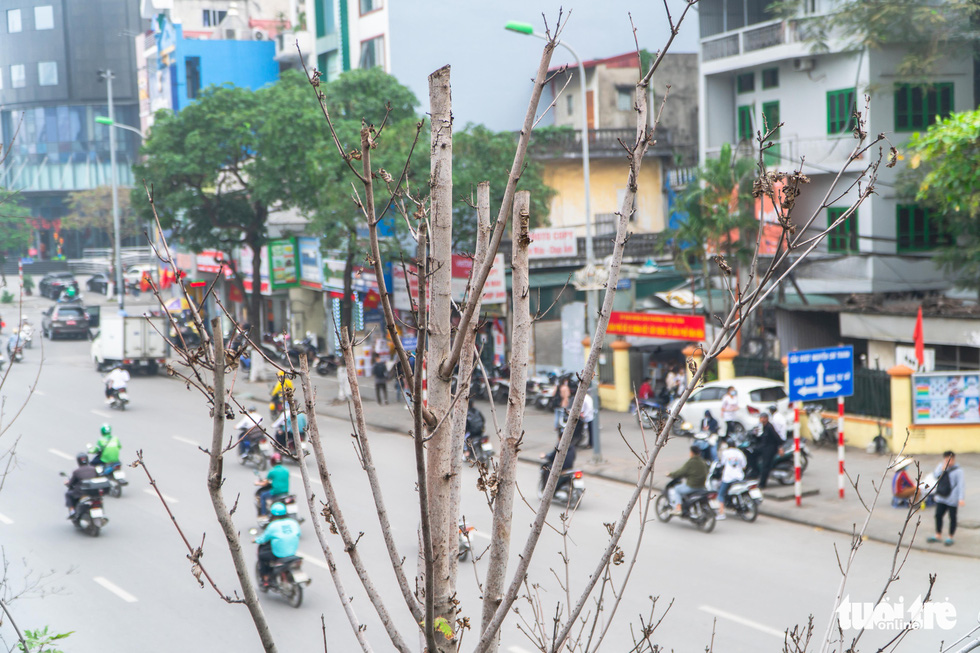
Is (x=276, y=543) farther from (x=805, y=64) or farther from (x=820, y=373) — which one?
(x=805, y=64)

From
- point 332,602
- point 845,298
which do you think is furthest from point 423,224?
point 845,298

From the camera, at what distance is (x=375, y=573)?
1176 cm

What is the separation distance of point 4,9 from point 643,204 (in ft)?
74.0

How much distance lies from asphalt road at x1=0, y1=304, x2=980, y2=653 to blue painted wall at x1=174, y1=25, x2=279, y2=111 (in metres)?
28.4

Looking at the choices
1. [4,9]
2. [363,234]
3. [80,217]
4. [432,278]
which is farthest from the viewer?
[80,217]

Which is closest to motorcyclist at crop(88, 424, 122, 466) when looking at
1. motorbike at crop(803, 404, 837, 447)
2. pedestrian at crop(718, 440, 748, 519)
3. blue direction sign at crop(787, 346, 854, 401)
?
pedestrian at crop(718, 440, 748, 519)

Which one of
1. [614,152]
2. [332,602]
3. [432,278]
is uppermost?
[614,152]

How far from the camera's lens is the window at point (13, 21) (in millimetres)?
12719

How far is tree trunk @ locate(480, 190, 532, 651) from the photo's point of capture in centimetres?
299

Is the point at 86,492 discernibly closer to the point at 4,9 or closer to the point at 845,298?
the point at 4,9

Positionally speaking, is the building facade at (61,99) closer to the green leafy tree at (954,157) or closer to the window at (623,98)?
the green leafy tree at (954,157)

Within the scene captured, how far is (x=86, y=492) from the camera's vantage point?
13891mm

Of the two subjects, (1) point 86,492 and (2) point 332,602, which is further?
(1) point 86,492

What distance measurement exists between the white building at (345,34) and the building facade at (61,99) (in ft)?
21.0
